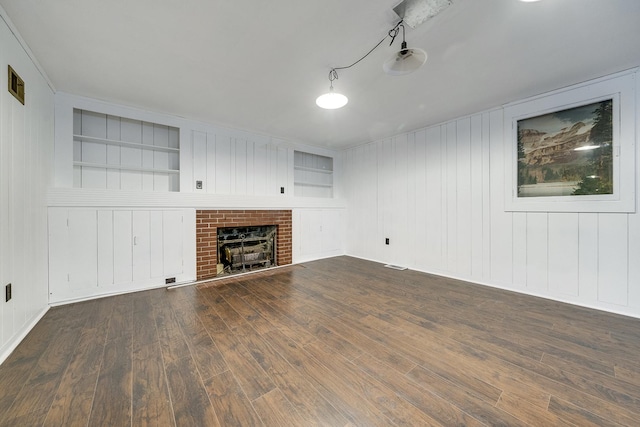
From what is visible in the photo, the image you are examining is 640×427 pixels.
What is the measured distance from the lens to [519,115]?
10.2ft

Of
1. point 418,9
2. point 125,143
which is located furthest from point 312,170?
point 418,9

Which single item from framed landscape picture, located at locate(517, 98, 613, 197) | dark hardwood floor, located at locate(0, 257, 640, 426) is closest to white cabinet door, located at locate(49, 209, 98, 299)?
dark hardwood floor, located at locate(0, 257, 640, 426)

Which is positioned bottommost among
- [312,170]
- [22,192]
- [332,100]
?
[22,192]

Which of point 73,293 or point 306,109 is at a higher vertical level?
point 306,109

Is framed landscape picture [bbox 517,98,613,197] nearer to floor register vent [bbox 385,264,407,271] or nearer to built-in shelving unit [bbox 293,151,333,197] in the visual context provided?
floor register vent [bbox 385,264,407,271]

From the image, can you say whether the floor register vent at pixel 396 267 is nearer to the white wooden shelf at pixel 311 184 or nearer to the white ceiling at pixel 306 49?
the white wooden shelf at pixel 311 184

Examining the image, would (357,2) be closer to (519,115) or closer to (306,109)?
(306,109)

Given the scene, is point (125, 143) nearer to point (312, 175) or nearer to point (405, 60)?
point (312, 175)

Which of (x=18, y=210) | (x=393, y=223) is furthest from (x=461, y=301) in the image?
(x=18, y=210)

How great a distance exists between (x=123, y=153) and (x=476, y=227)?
5.11 meters

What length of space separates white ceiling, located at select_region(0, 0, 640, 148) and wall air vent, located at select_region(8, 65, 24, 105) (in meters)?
0.35

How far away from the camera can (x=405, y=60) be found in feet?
5.99

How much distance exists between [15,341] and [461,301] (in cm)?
408

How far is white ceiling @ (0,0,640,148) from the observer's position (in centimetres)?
172
